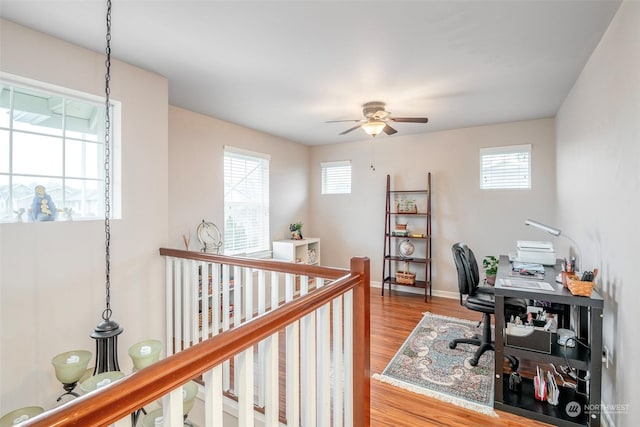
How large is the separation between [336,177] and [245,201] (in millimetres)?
1845

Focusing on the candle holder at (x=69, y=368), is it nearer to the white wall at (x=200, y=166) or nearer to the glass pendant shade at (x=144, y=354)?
the glass pendant shade at (x=144, y=354)

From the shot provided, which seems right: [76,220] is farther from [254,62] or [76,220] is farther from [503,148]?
[503,148]

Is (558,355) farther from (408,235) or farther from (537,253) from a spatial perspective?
(408,235)

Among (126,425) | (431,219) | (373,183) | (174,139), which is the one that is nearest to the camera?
(126,425)

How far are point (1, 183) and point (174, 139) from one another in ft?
5.76

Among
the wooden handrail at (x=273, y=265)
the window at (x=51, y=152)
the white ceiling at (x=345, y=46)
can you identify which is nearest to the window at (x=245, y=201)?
the white ceiling at (x=345, y=46)

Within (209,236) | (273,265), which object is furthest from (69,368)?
(209,236)

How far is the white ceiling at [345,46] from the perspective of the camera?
182 centimetres

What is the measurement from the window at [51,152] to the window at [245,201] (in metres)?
1.85

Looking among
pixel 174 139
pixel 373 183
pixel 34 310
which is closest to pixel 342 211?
pixel 373 183

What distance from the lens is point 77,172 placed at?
2.36 m

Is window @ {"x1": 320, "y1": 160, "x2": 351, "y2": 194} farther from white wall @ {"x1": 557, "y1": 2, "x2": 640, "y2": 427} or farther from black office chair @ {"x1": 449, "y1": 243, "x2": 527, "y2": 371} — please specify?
white wall @ {"x1": 557, "y1": 2, "x2": 640, "y2": 427}

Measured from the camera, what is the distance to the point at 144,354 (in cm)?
205

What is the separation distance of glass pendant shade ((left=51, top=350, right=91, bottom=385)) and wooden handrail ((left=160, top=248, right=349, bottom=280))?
34.7 inches
